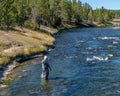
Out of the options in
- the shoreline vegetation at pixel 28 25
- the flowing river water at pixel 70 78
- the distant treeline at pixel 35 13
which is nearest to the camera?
the flowing river water at pixel 70 78

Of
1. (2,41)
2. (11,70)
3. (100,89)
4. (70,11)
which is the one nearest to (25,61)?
(11,70)

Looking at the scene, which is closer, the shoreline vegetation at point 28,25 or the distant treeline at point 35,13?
the shoreline vegetation at point 28,25

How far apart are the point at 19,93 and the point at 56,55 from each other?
83.8 ft

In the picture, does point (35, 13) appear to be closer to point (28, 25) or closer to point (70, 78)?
point (28, 25)

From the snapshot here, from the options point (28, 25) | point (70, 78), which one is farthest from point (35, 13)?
point (70, 78)

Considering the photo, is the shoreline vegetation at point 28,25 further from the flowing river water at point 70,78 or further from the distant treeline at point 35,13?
the flowing river water at point 70,78

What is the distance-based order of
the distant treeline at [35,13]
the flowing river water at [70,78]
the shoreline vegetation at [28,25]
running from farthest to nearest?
the distant treeline at [35,13], the shoreline vegetation at [28,25], the flowing river water at [70,78]

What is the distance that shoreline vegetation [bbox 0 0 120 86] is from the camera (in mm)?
52116

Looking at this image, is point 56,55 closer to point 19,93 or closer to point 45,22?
point 19,93

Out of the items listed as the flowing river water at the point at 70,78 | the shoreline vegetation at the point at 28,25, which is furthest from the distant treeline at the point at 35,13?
the flowing river water at the point at 70,78

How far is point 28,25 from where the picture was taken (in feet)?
335

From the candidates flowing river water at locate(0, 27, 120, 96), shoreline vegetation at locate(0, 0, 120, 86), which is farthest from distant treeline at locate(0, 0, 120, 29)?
flowing river water at locate(0, 27, 120, 96)

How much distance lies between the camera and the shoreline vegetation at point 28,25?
5212 centimetres

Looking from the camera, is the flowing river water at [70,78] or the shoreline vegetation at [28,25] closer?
the flowing river water at [70,78]
